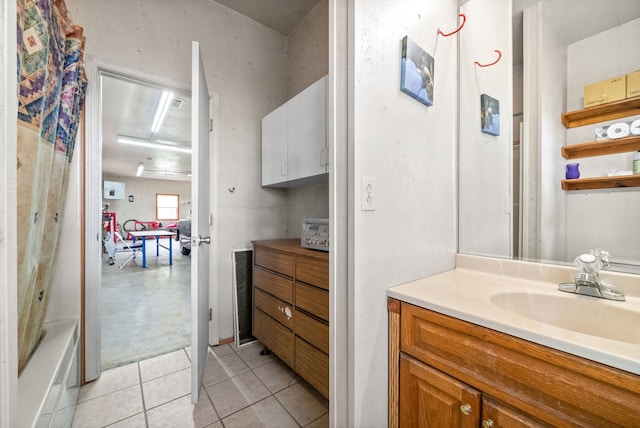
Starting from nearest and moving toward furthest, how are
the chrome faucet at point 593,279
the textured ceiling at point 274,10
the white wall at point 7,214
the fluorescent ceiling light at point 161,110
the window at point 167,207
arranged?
the white wall at point 7,214 → the chrome faucet at point 593,279 → the textured ceiling at point 274,10 → the fluorescent ceiling light at point 161,110 → the window at point 167,207

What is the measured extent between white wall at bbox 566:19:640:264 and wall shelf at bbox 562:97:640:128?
2 centimetres

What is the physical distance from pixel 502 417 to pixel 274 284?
1.41m

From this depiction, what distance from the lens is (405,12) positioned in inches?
38.5

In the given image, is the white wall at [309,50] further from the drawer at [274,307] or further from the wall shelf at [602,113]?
the drawer at [274,307]

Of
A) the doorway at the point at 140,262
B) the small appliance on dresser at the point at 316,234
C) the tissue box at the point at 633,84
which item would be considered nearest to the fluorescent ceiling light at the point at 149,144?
the doorway at the point at 140,262

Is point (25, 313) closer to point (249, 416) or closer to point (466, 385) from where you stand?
point (249, 416)

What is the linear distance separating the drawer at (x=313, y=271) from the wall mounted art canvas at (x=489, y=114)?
3.65 feet

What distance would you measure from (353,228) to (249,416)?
127 centimetres

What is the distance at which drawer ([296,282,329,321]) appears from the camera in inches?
54.1

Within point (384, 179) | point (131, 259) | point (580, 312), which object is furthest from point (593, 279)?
point (131, 259)

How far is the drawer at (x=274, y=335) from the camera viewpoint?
1.66 metres

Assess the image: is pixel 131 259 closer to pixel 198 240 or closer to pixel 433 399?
pixel 198 240

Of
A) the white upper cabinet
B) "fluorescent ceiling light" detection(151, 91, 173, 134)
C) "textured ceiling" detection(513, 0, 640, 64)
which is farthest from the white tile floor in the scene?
"fluorescent ceiling light" detection(151, 91, 173, 134)

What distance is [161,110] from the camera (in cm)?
364
